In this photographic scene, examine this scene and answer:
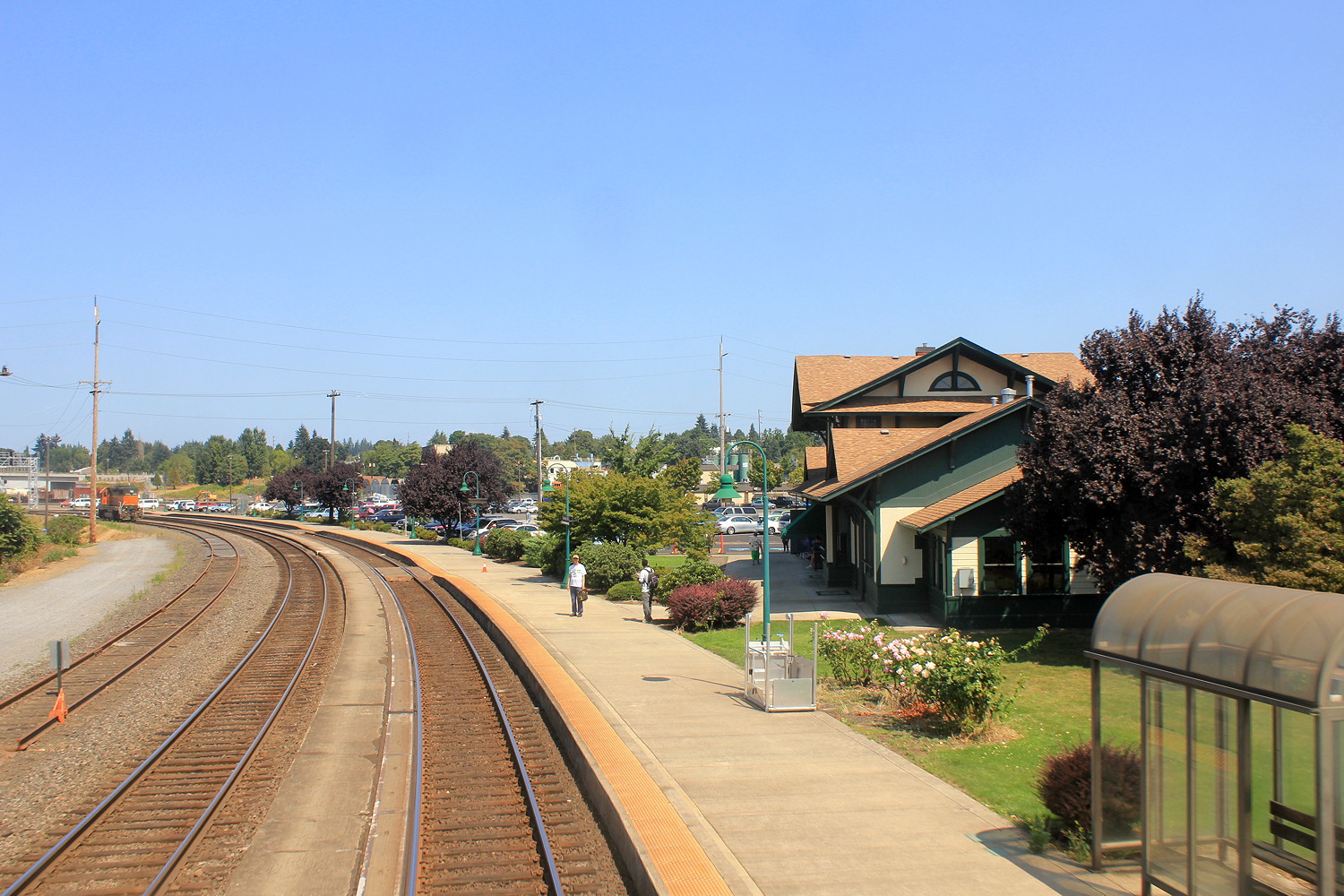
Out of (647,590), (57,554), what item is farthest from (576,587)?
(57,554)

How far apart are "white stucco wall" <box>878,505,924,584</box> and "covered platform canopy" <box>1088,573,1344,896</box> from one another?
1735 cm

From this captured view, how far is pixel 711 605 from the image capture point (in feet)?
75.9

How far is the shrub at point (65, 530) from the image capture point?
52906 mm

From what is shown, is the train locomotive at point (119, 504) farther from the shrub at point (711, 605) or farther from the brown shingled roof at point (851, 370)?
the shrub at point (711, 605)

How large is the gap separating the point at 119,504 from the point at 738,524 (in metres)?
57.6

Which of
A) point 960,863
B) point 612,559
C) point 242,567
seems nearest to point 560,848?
point 960,863

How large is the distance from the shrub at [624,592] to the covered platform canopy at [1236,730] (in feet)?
78.6

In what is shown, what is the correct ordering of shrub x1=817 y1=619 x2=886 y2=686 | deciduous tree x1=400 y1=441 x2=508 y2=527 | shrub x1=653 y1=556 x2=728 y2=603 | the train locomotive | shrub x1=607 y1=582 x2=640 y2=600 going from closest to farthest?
1. shrub x1=817 y1=619 x2=886 y2=686
2. shrub x1=653 y1=556 x2=728 y2=603
3. shrub x1=607 y1=582 x2=640 y2=600
4. deciduous tree x1=400 y1=441 x2=508 y2=527
5. the train locomotive

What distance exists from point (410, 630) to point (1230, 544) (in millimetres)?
19228

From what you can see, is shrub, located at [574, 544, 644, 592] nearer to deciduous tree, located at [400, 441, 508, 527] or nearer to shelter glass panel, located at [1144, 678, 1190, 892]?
deciduous tree, located at [400, 441, 508, 527]

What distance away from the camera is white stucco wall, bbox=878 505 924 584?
2478 centimetres

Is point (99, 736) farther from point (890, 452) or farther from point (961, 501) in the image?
point (890, 452)

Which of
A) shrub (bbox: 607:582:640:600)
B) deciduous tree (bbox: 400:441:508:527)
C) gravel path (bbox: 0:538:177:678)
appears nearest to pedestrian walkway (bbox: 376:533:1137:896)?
shrub (bbox: 607:582:640:600)

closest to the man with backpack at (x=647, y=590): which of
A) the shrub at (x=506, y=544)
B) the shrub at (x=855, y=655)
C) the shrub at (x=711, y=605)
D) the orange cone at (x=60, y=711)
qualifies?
the shrub at (x=711, y=605)
